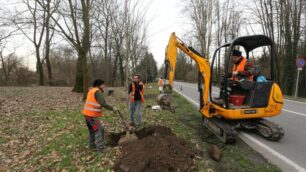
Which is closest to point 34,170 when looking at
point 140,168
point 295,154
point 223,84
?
point 140,168

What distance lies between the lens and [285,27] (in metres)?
21.2

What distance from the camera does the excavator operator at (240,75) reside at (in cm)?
581

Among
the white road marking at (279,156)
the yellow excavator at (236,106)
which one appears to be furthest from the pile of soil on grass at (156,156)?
the white road marking at (279,156)

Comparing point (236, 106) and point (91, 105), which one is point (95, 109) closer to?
point (91, 105)

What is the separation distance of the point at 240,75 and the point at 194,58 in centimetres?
145

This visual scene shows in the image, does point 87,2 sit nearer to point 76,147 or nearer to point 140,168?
point 76,147

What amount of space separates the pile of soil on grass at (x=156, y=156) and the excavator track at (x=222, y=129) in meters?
1.04

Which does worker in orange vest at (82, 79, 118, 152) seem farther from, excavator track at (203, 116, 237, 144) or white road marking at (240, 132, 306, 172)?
white road marking at (240, 132, 306, 172)

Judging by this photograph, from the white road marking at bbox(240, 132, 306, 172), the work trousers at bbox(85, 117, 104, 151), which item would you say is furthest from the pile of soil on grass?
the white road marking at bbox(240, 132, 306, 172)

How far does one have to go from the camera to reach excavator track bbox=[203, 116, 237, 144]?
5.30 meters

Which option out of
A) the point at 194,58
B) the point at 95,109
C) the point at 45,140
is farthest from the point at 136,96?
the point at 45,140

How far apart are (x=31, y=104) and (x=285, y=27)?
22920 mm

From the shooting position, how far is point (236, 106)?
234 inches

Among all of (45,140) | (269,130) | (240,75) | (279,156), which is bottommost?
(45,140)
